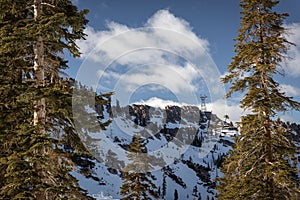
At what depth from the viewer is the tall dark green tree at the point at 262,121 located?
41.1ft

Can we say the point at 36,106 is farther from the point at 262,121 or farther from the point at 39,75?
the point at 262,121

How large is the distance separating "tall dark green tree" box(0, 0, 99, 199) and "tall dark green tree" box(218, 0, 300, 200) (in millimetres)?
7252

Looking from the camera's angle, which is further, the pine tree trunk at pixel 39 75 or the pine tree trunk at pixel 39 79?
the pine tree trunk at pixel 39 75

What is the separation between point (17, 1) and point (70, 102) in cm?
341

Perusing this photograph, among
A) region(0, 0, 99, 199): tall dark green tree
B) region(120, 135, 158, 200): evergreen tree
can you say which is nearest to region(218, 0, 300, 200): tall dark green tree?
region(0, 0, 99, 199): tall dark green tree

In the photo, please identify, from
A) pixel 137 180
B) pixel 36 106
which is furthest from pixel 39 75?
pixel 137 180

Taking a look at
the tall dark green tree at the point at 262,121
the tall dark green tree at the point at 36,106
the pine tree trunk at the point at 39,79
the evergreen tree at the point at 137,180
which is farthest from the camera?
the evergreen tree at the point at 137,180

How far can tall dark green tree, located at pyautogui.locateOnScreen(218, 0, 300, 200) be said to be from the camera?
12539 millimetres

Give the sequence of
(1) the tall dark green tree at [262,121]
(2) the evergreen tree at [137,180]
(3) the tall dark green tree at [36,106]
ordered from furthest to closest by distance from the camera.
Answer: (2) the evergreen tree at [137,180]
(1) the tall dark green tree at [262,121]
(3) the tall dark green tree at [36,106]

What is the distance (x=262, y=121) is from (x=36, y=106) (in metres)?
9.05

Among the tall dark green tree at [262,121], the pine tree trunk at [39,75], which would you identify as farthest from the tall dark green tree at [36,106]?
the tall dark green tree at [262,121]

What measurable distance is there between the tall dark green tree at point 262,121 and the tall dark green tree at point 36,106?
23.8ft

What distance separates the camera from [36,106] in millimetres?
9055

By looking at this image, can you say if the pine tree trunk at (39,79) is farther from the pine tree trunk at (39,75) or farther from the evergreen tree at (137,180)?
the evergreen tree at (137,180)
